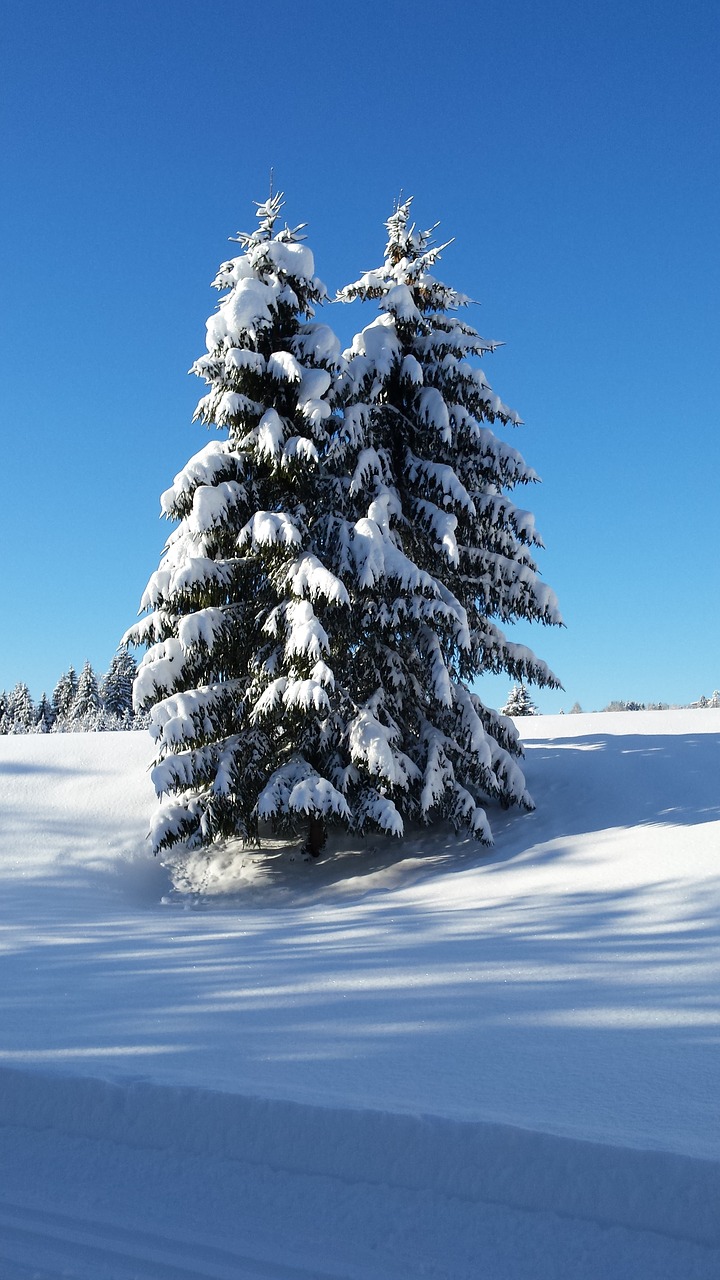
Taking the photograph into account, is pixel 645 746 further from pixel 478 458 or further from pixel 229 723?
pixel 229 723

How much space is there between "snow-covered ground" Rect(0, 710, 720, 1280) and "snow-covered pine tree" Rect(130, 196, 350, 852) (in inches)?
120

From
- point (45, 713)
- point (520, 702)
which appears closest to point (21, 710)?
point (45, 713)

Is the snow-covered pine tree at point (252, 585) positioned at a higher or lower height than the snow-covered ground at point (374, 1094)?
higher

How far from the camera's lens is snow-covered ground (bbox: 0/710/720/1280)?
2602mm

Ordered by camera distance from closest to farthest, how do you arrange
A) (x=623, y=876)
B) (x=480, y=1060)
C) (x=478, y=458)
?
(x=480, y=1060)
(x=623, y=876)
(x=478, y=458)

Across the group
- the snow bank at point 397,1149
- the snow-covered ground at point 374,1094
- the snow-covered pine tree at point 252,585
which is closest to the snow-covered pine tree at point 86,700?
the snow-covered pine tree at point 252,585

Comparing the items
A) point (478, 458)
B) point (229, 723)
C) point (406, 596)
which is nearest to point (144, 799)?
point (229, 723)

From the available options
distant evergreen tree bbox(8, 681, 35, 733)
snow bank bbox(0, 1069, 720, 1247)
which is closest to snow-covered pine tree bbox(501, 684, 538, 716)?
snow bank bbox(0, 1069, 720, 1247)

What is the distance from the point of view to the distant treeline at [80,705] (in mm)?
61781

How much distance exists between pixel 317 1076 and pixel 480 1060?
2.62 ft

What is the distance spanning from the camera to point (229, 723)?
1153 cm

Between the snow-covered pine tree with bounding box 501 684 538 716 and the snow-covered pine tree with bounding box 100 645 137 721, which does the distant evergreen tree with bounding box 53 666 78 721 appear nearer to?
the snow-covered pine tree with bounding box 100 645 137 721

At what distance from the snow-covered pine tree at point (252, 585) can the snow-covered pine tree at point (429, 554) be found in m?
0.69

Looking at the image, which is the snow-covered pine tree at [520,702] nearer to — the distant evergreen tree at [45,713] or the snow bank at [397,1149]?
the snow bank at [397,1149]
